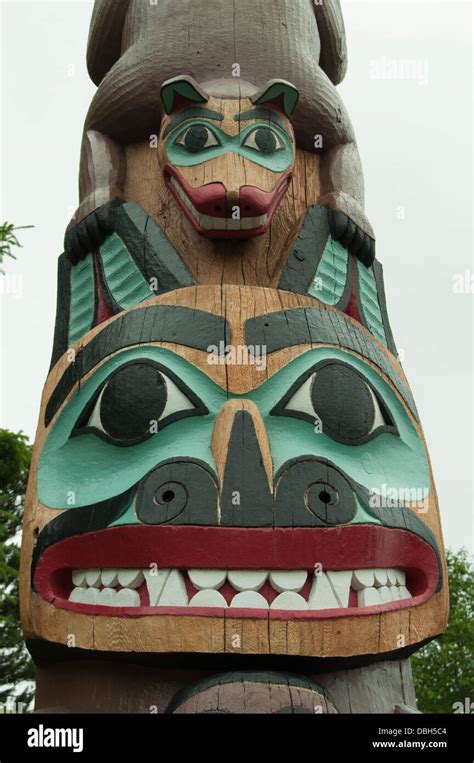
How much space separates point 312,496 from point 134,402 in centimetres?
93

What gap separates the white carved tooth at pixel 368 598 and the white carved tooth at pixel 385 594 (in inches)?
1.2

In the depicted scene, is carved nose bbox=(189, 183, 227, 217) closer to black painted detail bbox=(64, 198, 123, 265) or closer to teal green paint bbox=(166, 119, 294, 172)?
teal green paint bbox=(166, 119, 294, 172)

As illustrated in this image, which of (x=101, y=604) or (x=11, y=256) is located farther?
(x=11, y=256)

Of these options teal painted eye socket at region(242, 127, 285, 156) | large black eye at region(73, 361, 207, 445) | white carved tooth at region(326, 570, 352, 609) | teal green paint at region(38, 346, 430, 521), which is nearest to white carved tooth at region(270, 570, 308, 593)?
white carved tooth at region(326, 570, 352, 609)

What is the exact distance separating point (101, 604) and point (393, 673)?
134cm

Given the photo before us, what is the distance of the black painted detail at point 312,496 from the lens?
3.81 m

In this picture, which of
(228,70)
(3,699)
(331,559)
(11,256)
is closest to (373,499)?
(331,559)

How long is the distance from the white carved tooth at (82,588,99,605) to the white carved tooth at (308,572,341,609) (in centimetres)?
90

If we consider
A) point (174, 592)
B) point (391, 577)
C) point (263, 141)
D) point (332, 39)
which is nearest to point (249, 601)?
point (174, 592)

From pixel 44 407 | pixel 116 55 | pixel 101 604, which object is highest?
pixel 116 55

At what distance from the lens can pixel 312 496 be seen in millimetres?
3883

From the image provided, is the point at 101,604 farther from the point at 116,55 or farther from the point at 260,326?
the point at 116,55

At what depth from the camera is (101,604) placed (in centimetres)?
386

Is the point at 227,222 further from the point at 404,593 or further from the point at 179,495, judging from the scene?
the point at 404,593
